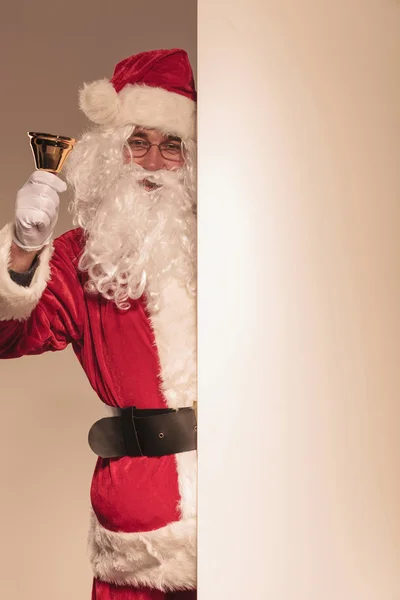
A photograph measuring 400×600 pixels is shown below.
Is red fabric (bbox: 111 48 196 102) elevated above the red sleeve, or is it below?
above

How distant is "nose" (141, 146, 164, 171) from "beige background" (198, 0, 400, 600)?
0.23 m

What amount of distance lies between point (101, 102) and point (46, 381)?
0.81m

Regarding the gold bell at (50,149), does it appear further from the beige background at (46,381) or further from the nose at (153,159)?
the beige background at (46,381)

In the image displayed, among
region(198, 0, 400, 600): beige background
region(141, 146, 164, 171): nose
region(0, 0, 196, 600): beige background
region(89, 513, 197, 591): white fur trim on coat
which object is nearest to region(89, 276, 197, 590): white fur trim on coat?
region(89, 513, 197, 591): white fur trim on coat

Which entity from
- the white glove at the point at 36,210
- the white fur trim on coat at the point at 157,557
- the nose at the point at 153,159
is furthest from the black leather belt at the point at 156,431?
the nose at the point at 153,159

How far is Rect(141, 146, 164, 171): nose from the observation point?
5.17 feet

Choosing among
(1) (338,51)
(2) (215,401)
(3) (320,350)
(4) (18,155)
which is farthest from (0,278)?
(4) (18,155)

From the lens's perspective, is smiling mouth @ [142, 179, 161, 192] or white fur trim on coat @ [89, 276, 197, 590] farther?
smiling mouth @ [142, 179, 161, 192]

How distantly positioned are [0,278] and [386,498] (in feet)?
2.33

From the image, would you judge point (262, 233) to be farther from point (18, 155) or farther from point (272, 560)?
point (18, 155)

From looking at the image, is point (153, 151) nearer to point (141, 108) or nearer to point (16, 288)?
point (141, 108)

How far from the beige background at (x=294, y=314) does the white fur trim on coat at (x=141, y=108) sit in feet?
0.67

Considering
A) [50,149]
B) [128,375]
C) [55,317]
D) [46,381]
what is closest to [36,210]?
[50,149]

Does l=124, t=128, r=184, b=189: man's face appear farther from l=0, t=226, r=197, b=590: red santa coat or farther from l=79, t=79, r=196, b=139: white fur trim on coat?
l=0, t=226, r=197, b=590: red santa coat
